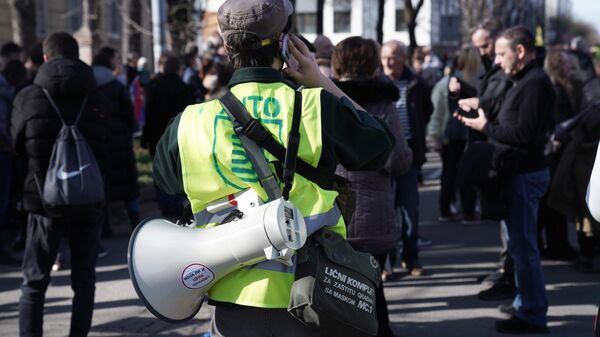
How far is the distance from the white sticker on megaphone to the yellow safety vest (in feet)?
0.31

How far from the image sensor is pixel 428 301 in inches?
248

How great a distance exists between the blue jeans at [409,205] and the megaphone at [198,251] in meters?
4.48

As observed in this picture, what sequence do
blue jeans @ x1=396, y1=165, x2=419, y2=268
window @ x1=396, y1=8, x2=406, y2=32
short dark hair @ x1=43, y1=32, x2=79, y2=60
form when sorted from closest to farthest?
short dark hair @ x1=43, y1=32, x2=79, y2=60
blue jeans @ x1=396, y1=165, x2=419, y2=268
window @ x1=396, y1=8, x2=406, y2=32

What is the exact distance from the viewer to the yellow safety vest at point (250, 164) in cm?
258

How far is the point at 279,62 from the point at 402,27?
57803mm

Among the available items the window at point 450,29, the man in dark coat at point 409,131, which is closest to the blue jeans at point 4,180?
the man in dark coat at point 409,131

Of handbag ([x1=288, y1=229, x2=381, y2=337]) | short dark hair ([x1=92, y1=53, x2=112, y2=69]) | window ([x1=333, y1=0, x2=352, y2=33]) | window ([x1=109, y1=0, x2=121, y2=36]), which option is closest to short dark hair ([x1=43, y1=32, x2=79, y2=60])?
handbag ([x1=288, y1=229, x2=381, y2=337])

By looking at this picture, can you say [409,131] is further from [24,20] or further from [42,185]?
[24,20]

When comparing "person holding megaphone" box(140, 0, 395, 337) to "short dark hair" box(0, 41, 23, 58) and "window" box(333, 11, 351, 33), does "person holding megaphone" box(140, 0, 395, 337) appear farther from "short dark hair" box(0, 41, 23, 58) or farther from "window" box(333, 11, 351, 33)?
"window" box(333, 11, 351, 33)

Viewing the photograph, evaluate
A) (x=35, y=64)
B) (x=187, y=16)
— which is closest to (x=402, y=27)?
(x=187, y=16)

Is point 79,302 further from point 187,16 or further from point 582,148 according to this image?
point 187,16

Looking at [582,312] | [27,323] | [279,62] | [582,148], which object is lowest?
[582,312]

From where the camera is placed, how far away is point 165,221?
8.70 feet

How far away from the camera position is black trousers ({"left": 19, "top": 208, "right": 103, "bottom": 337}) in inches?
185
